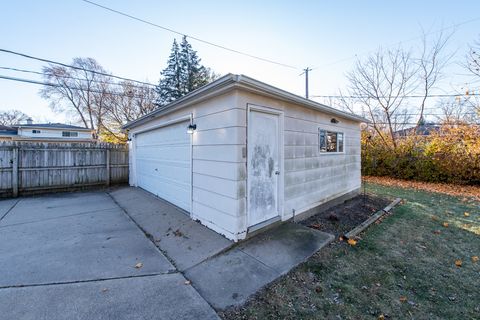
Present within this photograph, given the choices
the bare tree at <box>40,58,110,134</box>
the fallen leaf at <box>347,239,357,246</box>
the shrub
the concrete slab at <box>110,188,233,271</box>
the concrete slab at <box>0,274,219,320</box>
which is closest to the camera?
the concrete slab at <box>0,274,219,320</box>

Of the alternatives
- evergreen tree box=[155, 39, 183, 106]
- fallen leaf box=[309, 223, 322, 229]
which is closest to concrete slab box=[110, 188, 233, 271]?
fallen leaf box=[309, 223, 322, 229]

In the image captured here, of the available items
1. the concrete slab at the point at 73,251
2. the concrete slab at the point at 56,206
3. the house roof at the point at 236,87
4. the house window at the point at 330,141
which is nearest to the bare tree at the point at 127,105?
the concrete slab at the point at 56,206

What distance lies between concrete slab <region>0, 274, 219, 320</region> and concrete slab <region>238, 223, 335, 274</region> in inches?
43.5

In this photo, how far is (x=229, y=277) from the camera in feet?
8.49

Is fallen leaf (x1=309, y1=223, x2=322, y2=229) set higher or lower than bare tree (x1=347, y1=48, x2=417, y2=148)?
lower

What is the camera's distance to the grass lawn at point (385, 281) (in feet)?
6.83

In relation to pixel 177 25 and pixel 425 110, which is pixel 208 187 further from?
pixel 425 110

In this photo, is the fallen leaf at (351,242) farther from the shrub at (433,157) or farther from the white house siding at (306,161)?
the shrub at (433,157)

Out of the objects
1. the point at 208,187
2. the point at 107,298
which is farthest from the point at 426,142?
the point at 107,298

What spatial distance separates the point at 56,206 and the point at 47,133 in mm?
21457

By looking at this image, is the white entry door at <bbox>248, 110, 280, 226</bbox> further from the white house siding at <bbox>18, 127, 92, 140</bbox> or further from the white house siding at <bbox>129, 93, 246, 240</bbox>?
the white house siding at <bbox>18, 127, 92, 140</bbox>

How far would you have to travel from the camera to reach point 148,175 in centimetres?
710

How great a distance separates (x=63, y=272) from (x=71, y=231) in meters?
1.60

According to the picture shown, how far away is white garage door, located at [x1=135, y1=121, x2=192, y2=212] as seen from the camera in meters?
4.89
